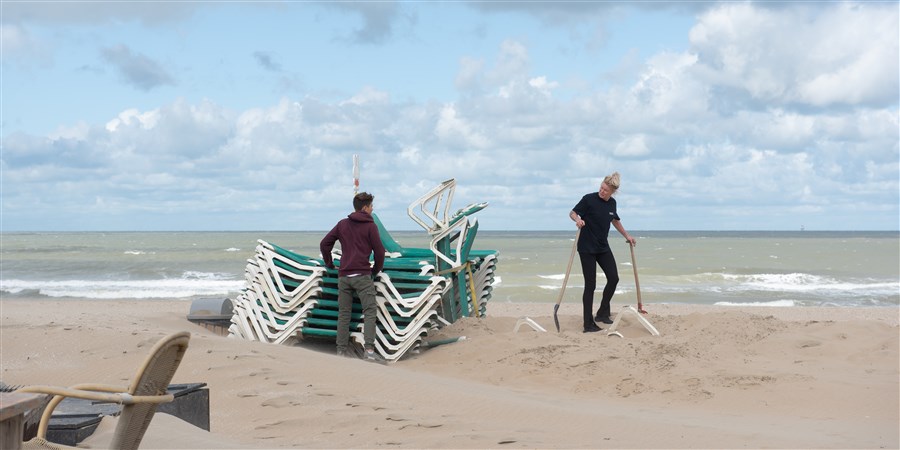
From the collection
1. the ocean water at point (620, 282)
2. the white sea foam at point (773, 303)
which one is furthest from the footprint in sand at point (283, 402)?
the white sea foam at point (773, 303)

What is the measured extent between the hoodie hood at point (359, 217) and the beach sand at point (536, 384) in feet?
4.80

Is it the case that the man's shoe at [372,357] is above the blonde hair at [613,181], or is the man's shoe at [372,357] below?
below

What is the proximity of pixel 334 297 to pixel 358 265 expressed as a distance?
849 mm

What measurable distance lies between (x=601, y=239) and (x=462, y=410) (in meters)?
4.03

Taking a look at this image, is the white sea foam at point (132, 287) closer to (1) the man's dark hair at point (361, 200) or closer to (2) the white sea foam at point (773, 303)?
(2) the white sea foam at point (773, 303)

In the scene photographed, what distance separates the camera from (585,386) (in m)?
7.91

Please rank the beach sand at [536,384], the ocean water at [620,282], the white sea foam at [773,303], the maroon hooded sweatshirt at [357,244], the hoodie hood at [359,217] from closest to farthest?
the beach sand at [536,384], the maroon hooded sweatshirt at [357,244], the hoodie hood at [359,217], the white sea foam at [773,303], the ocean water at [620,282]

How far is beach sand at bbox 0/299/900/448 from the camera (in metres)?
5.71

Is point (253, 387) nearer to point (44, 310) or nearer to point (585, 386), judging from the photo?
point (585, 386)

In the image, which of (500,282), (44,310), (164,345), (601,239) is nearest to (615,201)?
(601,239)

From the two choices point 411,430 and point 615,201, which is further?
point 615,201

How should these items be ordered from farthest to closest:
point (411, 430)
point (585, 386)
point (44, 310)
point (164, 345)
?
point (44, 310), point (585, 386), point (411, 430), point (164, 345)

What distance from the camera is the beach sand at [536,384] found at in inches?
225

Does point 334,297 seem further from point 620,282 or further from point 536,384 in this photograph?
point 620,282
